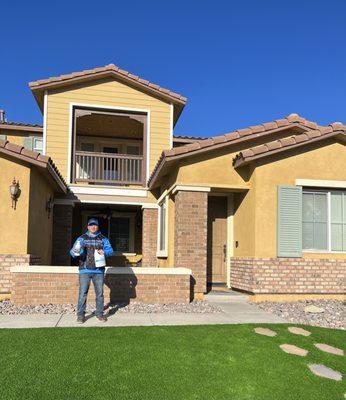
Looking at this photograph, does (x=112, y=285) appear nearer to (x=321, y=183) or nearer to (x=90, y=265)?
(x=90, y=265)

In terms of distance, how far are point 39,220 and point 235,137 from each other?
16.9 feet

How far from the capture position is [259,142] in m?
11.6

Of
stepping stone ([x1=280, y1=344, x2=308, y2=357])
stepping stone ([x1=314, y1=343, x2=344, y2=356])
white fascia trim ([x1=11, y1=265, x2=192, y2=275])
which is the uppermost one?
white fascia trim ([x1=11, y1=265, x2=192, y2=275])

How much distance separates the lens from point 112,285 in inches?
362

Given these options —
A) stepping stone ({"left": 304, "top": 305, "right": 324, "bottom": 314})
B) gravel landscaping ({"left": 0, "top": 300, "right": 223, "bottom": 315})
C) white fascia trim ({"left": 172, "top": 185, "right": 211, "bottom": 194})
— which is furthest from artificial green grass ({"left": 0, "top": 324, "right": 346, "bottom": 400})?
white fascia trim ({"left": 172, "top": 185, "right": 211, "bottom": 194})

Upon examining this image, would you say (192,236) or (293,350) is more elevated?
(192,236)

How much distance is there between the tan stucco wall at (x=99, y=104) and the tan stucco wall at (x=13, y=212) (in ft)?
15.7

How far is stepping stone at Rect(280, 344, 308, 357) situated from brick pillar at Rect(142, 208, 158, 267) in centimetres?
834

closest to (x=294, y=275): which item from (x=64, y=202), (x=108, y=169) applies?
(x=64, y=202)

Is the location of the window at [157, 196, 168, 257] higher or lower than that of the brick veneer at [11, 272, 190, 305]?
higher

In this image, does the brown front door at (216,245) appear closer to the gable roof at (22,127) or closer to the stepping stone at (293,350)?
the stepping stone at (293,350)

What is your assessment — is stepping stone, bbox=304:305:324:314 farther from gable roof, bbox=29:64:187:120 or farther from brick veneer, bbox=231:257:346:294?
gable roof, bbox=29:64:187:120

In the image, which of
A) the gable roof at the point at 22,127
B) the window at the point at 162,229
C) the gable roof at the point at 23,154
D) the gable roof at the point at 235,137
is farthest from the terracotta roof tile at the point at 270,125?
the gable roof at the point at 22,127

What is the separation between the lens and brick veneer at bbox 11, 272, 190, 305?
871 cm
